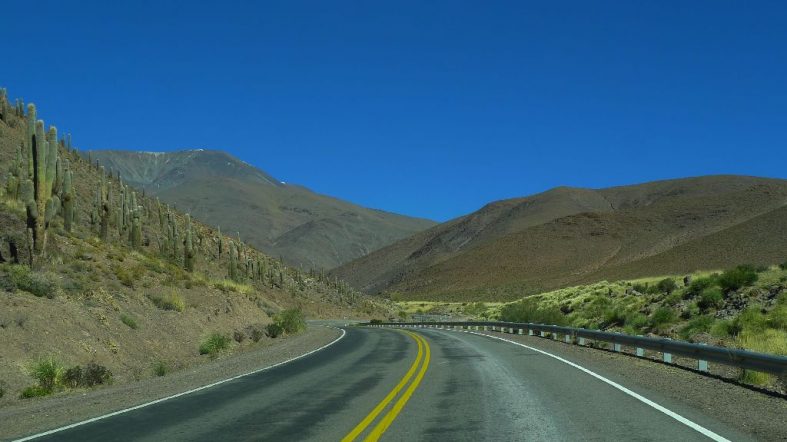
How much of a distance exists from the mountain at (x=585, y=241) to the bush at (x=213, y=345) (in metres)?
64.5

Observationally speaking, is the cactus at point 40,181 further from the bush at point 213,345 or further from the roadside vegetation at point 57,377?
the roadside vegetation at point 57,377

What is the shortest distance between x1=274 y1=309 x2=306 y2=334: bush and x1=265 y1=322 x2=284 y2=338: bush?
2.52 feet

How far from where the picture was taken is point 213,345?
2817 centimetres

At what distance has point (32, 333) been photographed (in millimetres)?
19469

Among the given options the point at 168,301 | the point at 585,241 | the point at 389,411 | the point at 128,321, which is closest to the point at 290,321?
the point at 168,301

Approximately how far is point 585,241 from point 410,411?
12626 centimetres

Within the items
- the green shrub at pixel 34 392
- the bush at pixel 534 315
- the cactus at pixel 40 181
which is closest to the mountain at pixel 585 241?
the bush at pixel 534 315

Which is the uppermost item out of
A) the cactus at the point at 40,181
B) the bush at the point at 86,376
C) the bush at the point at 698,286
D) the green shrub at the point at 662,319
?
the cactus at the point at 40,181

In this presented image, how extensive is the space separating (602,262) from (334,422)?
112708 mm

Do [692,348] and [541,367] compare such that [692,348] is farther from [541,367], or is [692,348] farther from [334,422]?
[334,422]

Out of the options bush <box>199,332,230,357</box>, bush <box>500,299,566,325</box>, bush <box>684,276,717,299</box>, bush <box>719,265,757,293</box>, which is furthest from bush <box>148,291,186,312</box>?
bush <box>719,265,757,293</box>

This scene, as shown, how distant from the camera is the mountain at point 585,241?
91.1 metres

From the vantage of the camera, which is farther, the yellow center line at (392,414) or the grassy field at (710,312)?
the grassy field at (710,312)

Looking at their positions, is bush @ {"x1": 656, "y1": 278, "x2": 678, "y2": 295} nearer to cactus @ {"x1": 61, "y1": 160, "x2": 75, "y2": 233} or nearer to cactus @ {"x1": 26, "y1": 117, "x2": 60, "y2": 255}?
cactus @ {"x1": 26, "y1": 117, "x2": 60, "y2": 255}
